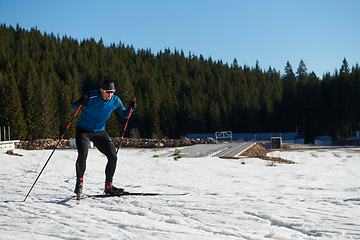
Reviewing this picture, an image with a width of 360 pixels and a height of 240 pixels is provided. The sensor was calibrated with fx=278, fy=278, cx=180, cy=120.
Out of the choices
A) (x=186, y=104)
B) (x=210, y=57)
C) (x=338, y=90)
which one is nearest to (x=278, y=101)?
(x=338, y=90)

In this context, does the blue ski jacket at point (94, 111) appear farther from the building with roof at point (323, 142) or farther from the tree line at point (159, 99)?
the building with roof at point (323, 142)

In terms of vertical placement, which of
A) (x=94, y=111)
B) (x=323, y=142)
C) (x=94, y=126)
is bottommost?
(x=323, y=142)

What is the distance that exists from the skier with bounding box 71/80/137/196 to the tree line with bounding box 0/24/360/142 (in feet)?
181

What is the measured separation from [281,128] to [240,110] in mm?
13776

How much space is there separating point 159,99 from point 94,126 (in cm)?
8452

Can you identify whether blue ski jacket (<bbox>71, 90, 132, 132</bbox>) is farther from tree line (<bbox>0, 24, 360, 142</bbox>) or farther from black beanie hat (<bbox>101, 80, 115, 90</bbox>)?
tree line (<bbox>0, 24, 360, 142</bbox>)

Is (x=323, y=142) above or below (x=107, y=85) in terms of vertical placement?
below

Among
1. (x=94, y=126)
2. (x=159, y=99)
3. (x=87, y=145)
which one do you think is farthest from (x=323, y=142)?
(x=87, y=145)

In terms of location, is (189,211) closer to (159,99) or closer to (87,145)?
→ (87,145)

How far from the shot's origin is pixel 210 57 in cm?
16262

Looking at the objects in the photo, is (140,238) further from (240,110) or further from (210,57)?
(210,57)

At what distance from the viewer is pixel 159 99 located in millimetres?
88688

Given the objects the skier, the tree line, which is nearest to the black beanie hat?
the skier

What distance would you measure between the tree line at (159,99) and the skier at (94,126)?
5519 centimetres
